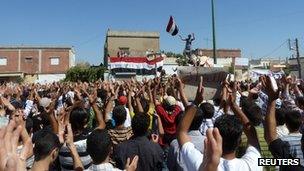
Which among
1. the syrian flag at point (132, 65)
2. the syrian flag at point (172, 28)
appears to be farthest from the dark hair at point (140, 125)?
the syrian flag at point (132, 65)

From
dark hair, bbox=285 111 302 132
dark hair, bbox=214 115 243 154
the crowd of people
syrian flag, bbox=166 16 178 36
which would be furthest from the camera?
syrian flag, bbox=166 16 178 36

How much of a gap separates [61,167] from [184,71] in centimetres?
266

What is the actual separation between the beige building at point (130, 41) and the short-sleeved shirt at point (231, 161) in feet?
192

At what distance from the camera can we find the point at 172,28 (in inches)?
838

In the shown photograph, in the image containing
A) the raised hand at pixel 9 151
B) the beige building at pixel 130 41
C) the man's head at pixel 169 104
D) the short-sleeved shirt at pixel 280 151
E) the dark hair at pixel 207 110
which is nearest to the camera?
the raised hand at pixel 9 151

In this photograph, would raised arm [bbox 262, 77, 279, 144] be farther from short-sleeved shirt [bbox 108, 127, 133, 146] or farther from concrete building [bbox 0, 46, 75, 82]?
concrete building [bbox 0, 46, 75, 82]

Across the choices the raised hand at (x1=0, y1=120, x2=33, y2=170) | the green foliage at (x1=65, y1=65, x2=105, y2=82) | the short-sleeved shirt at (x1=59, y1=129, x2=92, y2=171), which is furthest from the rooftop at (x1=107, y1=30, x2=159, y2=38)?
the raised hand at (x1=0, y1=120, x2=33, y2=170)

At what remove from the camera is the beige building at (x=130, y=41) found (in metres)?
62.8

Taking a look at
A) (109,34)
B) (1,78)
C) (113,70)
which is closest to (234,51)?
(109,34)

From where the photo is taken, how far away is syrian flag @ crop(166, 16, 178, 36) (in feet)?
69.5

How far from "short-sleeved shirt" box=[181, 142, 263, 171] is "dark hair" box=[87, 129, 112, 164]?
0.73 metres

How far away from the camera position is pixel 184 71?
6.79 metres

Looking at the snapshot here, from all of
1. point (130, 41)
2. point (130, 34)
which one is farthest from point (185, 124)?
point (130, 34)

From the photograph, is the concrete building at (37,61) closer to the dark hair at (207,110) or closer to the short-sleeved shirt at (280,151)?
the dark hair at (207,110)
